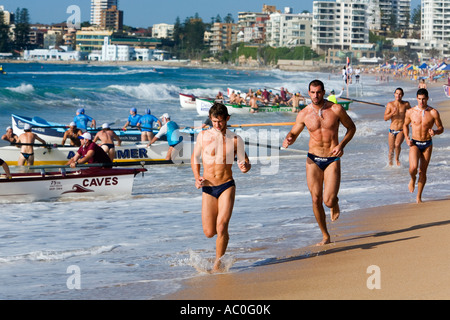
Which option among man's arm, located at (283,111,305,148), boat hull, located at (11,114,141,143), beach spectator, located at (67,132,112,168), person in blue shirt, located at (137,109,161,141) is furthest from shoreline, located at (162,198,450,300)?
boat hull, located at (11,114,141,143)

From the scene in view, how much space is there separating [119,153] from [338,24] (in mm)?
180139

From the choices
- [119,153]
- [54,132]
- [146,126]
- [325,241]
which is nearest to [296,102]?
[146,126]

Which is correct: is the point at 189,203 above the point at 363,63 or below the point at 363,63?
below

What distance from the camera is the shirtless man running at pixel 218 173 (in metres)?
7.03

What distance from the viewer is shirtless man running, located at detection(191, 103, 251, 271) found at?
703 cm

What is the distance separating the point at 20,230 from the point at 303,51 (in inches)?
7102

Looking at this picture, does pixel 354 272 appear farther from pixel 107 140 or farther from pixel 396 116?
pixel 107 140

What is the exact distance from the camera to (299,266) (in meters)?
7.34

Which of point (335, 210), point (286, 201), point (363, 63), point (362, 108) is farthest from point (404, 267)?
point (363, 63)

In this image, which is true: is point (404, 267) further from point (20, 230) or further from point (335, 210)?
point (20, 230)

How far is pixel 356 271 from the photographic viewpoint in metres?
6.89

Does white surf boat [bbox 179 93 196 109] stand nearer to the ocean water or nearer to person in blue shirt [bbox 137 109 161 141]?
person in blue shirt [bbox 137 109 161 141]

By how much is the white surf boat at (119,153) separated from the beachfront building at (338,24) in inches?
6851

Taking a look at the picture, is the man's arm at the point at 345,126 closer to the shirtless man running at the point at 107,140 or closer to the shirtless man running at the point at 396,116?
the shirtless man running at the point at 396,116
